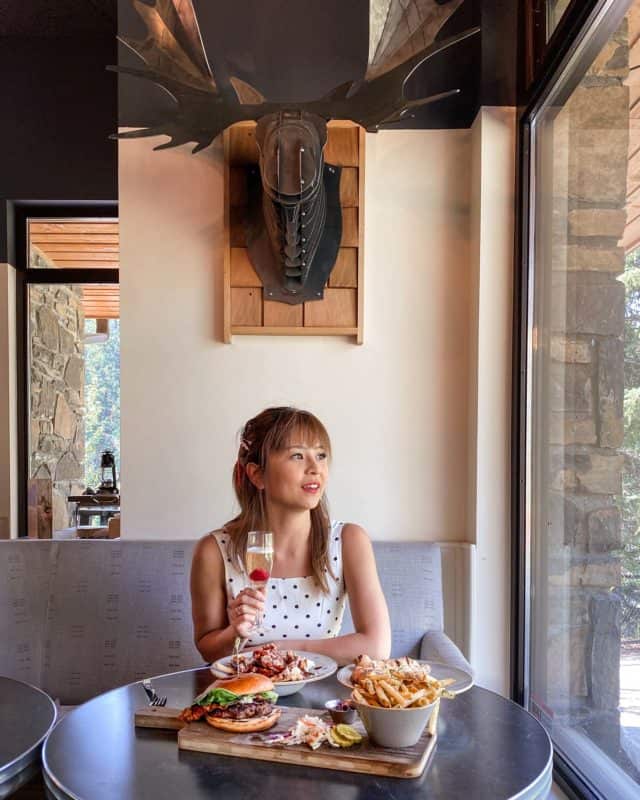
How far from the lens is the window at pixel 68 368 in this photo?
4.34 m

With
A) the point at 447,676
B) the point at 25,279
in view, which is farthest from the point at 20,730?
the point at 25,279

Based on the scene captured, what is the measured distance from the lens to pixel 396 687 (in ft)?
3.43

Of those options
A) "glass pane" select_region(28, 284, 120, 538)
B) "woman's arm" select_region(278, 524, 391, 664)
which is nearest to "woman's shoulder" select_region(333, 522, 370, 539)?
"woman's arm" select_region(278, 524, 391, 664)

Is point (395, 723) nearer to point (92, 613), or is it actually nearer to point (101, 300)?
point (92, 613)

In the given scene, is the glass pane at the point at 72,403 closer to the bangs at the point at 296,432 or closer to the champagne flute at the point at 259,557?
the bangs at the point at 296,432

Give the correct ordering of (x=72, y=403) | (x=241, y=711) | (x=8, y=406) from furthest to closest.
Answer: (x=72, y=403), (x=8, y=406), (x=241, y=711)

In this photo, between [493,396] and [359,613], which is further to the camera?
[493,396]

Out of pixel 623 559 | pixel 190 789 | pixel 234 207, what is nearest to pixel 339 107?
pixel 234 207

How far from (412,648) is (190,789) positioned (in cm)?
135

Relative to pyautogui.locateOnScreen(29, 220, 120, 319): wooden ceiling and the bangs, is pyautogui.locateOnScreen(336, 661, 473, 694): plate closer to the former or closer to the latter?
the bangs

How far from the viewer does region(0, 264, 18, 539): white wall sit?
423 centimetres

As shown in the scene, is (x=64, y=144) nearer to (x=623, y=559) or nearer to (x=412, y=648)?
(x=412, y=648)

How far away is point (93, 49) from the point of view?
3.99 meters

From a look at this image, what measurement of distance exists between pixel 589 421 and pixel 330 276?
0.97 meters
